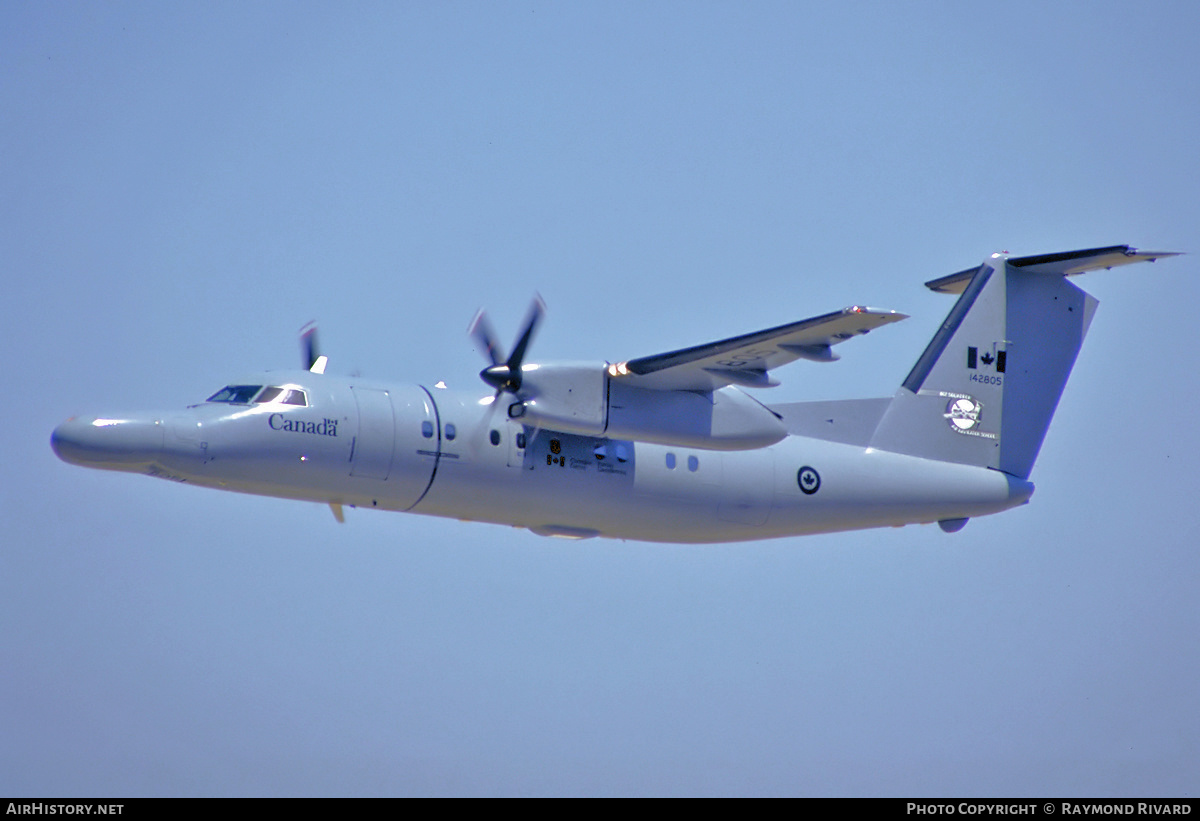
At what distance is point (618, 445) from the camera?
21.8 m

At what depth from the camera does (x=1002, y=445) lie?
83.0 feet

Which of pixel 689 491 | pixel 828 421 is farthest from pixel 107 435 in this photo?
pixel 828 421

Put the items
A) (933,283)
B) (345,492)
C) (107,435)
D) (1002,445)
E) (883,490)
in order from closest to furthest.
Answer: (107,435), (345,492), (883,490), (1002,445), (933,283)

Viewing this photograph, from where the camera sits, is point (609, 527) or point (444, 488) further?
point (609, 527)

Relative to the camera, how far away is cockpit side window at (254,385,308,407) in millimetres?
19922

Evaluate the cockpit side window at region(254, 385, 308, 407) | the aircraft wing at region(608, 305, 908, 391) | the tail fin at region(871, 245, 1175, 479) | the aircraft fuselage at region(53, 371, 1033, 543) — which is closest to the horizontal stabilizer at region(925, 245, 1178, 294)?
the tail fin at region(871, 245, 1175, 479)

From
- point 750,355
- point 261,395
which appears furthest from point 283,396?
point 750,355

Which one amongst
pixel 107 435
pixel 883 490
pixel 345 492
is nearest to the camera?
pixel 107 435

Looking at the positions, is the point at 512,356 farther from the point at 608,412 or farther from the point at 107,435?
the point at 107,435

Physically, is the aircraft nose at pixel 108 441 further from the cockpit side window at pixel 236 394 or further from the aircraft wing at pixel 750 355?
the aircraft wing at pixel 750 355

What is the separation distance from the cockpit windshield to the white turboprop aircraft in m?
0.03

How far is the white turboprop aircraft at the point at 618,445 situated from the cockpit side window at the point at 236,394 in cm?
3

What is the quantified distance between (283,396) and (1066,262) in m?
13.7
